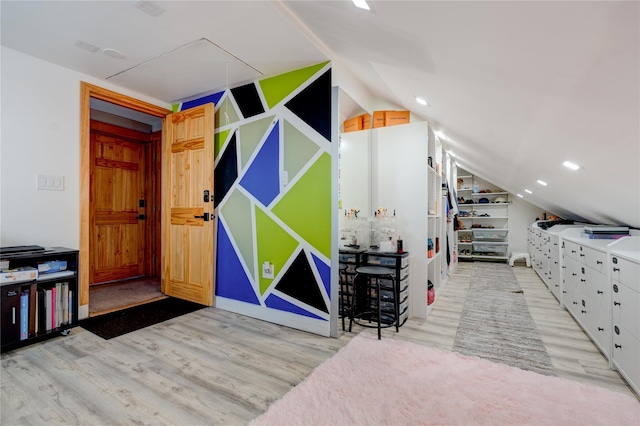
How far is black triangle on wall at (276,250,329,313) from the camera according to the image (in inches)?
108

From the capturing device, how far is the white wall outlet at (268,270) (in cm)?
300

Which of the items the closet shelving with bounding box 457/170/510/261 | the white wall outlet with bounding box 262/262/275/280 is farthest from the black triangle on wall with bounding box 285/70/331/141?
the closet shelving with bounding box 457/170/510/261

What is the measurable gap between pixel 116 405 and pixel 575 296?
415cm

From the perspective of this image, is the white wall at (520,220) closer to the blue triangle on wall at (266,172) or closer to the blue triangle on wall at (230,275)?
the blue triangle on wall at (266,172)

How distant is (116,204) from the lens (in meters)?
4.53

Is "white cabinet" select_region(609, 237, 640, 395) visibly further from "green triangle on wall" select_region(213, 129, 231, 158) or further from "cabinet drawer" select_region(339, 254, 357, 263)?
"green triangle on wall" select_region(213, 129, 231, 158)

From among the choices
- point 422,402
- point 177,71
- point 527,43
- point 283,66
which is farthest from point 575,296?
point 177,71

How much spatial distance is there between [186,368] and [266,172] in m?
1.89

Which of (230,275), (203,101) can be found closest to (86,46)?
(203,101)

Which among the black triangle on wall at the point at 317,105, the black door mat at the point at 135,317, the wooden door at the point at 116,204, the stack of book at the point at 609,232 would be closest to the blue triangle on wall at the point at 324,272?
the black triangle on wall at the point at 317,105

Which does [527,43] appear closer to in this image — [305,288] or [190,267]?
[305,288]

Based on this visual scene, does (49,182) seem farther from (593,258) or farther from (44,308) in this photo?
(593,258)

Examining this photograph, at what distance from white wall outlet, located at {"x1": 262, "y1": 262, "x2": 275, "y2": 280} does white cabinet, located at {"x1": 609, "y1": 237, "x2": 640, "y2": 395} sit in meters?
2.74

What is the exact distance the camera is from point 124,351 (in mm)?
2283
